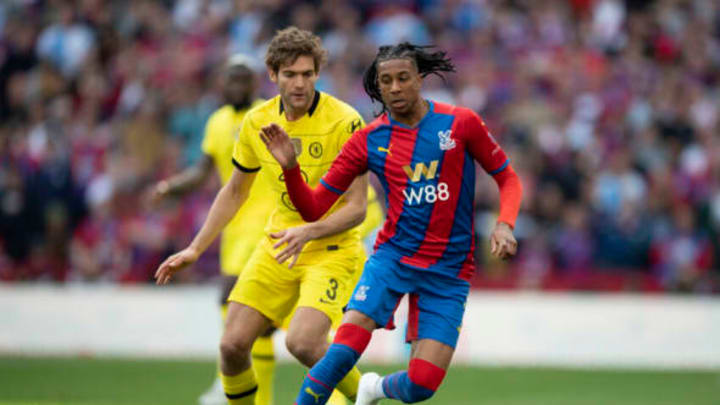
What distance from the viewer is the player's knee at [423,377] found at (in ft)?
21.2

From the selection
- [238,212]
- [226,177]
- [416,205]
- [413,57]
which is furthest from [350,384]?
[226,177]

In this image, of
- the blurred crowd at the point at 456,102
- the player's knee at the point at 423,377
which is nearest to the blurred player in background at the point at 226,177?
the player's knee at the point at 423,377

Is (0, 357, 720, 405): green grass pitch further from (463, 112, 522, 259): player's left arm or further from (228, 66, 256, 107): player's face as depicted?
(463, 112, 522, 259): player's left arm

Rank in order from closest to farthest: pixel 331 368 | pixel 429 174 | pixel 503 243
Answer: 1. pixel 503 243
2. pixel 331 368
3. pixel 429 174

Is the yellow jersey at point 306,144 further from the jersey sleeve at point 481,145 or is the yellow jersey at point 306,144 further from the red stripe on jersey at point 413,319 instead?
the jersey sleeve at point 481,145

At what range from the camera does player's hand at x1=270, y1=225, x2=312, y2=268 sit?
654cm

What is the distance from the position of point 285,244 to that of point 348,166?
799mm

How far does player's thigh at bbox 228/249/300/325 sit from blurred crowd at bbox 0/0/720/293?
8099mm

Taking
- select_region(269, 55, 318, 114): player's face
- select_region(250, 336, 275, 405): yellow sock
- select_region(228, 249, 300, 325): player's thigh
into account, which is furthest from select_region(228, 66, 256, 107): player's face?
select_region(228, 249, 300, 325): player's thigh

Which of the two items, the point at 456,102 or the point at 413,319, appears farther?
the point at 456,102

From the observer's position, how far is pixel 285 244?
7.22 metres

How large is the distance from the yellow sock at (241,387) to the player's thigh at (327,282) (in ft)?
2.06

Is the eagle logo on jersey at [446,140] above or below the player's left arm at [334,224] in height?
above

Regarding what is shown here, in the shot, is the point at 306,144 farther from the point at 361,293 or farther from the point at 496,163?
the point at 496,163
